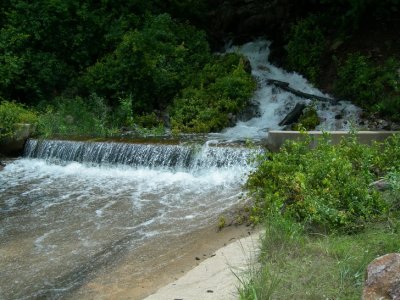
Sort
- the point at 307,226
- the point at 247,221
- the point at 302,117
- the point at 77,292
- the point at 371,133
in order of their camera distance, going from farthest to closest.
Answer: the point at 302,117 → the point at 371,133 → the point at 247,221 → the point at 307,226 → the point at 77,292

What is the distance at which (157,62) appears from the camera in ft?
48.1

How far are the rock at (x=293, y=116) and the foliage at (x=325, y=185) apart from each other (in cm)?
599

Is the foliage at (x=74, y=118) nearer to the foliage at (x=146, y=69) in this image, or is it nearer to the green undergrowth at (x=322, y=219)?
the foliage at (x=146, y=69)

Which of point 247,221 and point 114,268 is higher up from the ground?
point 247,221

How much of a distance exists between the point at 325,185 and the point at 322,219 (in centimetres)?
71

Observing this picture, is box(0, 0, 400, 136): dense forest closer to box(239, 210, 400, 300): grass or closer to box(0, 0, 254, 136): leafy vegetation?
box(0, 0, 254, 136): leafy vegetation

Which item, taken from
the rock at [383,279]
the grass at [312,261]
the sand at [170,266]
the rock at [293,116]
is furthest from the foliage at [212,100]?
the rock at [383,279]

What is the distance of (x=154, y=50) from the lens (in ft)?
49.2

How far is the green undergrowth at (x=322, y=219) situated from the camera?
12.2 ft

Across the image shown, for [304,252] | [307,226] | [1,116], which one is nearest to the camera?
[304,252]

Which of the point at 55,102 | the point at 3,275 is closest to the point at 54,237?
the point at 3,275

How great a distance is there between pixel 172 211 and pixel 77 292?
8.38 feet

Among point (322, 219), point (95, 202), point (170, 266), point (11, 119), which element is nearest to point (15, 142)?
point (11, 119)

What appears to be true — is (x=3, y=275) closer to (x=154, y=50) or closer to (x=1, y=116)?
(x=1, y=116)
